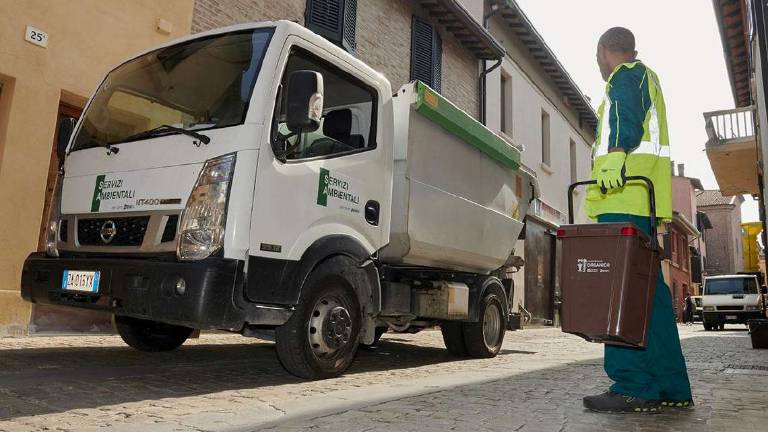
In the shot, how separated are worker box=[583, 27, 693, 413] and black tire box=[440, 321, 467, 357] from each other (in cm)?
336

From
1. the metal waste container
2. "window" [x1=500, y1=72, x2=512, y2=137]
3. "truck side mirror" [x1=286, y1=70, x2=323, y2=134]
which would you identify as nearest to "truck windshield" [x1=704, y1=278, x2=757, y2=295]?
"window" [x1=500, y1=72, x2=512, y2=137]

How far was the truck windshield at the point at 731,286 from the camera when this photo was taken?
69.3 feet

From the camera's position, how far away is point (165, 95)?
4512 millimetres

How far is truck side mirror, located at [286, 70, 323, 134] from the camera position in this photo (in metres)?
3.89

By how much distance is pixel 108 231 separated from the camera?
13.4ft

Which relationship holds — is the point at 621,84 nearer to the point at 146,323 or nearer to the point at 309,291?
the point at 309,291

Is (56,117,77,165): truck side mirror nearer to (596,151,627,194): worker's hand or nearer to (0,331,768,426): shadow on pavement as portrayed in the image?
(0,331,768,426): shadow on pavement

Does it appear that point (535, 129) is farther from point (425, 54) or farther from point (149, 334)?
point (149, 334)

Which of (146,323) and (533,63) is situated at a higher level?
(533,63)

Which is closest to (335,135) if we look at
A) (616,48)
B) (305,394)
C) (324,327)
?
(324,327)

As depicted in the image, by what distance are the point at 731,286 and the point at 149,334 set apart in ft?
71.6

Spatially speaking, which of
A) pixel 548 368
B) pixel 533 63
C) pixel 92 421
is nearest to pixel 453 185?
pixel 548 368

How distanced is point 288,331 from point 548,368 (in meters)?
2.75

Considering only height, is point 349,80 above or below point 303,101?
above
